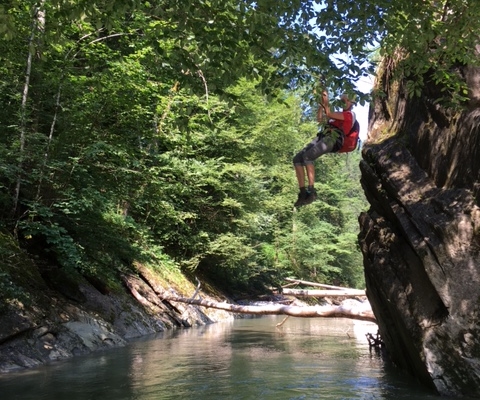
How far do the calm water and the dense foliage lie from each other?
2.82 meters

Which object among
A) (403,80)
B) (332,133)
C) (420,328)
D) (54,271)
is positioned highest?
(403,80)

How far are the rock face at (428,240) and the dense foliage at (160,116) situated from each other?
4.82 feet

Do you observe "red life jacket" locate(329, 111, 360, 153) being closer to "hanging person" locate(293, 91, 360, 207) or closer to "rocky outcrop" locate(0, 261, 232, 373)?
"hanging person" locate(293, 91, 360, 207)

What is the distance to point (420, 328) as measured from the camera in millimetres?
7148

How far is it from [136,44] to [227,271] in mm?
13005

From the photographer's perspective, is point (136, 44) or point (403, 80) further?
point (136, 44)

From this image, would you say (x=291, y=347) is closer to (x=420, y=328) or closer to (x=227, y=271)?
(x=420, y=328)

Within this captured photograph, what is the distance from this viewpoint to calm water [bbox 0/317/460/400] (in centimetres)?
729

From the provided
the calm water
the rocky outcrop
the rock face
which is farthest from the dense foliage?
the calm water

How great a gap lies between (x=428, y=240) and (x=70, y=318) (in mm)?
8033

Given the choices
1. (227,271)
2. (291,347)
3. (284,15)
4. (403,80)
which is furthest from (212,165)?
(284,15)

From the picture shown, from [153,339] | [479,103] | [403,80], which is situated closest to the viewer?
[479,103]

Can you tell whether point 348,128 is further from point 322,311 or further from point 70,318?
point 70,318

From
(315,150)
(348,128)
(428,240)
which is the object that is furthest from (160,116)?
(428,240)
